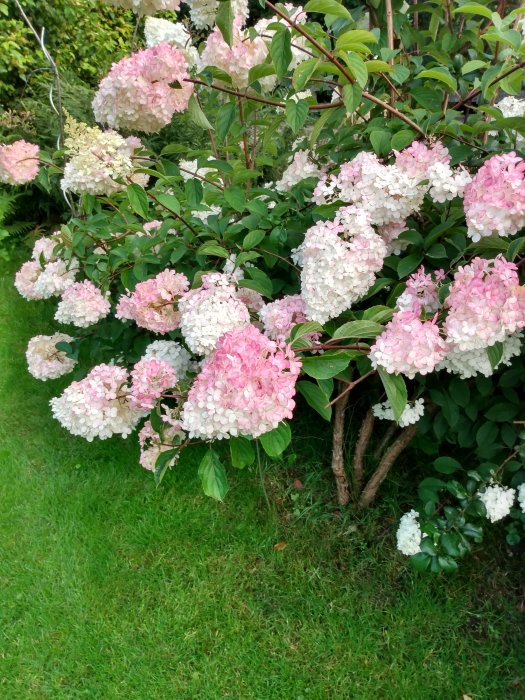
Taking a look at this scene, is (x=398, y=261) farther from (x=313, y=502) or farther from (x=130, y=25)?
(x=130, y=25)

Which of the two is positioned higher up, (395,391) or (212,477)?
(395,391)

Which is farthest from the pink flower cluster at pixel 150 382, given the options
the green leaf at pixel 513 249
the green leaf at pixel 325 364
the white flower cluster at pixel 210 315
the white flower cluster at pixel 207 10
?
the white flower cluster at pixel 207 10

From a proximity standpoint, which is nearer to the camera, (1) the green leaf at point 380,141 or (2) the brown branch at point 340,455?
(1) the green leaf at point 380,141

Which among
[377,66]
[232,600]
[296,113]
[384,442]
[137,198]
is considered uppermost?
[377,66]

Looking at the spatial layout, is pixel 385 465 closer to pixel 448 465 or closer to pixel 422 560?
pixel 448 465

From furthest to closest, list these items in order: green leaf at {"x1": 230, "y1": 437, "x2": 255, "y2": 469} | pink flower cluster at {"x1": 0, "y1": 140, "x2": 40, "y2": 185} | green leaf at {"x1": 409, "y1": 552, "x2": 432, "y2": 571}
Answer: pink flower cluster at {"x1": 0, "y1": 140, "x2": 40, "y2": 185} < green leaf at {"x1": 409, "y1": 552, "x2": 432, "y2": 571} < green leaf at {"x1": 230, "y1": 437, "x2": 255, "y2": 469}

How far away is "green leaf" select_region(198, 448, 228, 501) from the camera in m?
1.42

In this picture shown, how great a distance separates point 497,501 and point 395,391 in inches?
26.9

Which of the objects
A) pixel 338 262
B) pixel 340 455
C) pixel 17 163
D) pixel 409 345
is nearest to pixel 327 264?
pixel 338 262

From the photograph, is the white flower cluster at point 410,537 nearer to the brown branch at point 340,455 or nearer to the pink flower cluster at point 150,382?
the brown branch at point 340,455

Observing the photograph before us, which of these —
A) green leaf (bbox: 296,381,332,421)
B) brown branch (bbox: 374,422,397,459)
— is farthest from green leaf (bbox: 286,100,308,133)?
brown branch (bbox: 374,422,397,459)

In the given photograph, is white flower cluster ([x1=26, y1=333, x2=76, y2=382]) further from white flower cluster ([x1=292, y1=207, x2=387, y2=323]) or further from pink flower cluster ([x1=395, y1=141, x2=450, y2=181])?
pink flower cluster ([x1=395, y1=141, x2=450, y2=181])

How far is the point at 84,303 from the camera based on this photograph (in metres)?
2.13

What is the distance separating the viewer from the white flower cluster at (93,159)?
1932 mm
